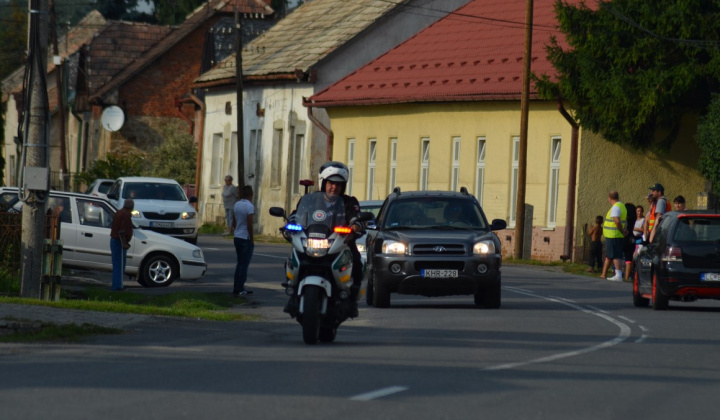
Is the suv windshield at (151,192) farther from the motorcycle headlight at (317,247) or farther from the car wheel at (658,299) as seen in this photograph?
the motorcycle headlight at (317,247)

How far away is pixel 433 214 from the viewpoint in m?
21.9

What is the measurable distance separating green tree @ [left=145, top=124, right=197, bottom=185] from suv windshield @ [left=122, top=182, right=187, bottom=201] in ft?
83.8

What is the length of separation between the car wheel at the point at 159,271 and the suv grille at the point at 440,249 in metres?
6.72

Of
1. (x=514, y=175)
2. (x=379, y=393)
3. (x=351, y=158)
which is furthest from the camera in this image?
(x=351, y=158)

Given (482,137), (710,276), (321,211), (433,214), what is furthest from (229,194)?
(321,211)

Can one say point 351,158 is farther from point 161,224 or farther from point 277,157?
point 161,224

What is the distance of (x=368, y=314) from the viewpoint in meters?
19.9

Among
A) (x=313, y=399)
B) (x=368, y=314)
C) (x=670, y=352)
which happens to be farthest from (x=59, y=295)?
(x=313, y=399)

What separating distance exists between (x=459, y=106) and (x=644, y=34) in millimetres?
8006

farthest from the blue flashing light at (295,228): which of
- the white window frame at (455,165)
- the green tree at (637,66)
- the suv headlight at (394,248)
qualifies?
the white window frame at (455,165)

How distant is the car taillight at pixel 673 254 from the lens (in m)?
21.6

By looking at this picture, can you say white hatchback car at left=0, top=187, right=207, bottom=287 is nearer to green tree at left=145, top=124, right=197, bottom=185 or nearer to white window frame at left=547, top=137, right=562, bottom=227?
white window frame at left=547, top=137, right=562, bottom=227

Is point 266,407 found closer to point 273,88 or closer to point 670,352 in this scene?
point 670,352

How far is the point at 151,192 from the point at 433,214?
1777 centimetres
